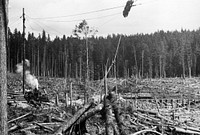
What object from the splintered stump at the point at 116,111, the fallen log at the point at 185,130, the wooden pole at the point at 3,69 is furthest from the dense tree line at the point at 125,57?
the wooden pole at the point at 3,69

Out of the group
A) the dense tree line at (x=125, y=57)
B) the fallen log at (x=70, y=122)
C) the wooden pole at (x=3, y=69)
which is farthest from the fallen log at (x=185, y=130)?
the dense tree line at (x=125, y=57)

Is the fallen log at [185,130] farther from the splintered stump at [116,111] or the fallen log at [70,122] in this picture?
the fallen log at [70,122]

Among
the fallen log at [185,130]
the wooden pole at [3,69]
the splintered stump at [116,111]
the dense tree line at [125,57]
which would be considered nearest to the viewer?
the wooden pole at [3,69]

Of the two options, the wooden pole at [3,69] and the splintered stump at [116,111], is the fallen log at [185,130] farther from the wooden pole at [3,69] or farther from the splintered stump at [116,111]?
the wooden pole at [3,69]

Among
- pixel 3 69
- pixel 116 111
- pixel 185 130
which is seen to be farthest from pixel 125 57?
pixel 3 69

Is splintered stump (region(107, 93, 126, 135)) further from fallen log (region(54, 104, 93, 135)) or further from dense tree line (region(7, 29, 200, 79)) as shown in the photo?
dense tree line (region(7, 29, 200, 79))

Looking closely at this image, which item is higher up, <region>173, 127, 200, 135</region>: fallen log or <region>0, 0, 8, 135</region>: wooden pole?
<region>0, 0, 8, 135</region>: wooden pole

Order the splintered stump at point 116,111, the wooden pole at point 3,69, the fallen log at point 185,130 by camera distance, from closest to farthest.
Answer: the wooden pole at point 3,69 < the splintered stump at point 116,111 < the fallen log at point 185,130

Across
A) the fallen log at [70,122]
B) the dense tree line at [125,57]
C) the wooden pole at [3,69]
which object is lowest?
the fallen log at [70,122]

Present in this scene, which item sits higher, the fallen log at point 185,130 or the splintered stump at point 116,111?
the splintered stump at point 116,111

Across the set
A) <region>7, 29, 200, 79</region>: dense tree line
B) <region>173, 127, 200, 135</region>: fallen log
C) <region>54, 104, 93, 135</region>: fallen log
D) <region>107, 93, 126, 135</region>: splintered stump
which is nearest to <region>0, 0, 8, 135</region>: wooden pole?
<region>54, 104, 93, 135</region>: fallen log

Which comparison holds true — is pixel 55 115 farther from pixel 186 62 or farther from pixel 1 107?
pixel 186 62

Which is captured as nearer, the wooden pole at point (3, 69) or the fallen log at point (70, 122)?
the wooden pole at point (3, 69)

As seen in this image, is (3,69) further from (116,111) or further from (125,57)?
(125,57)
